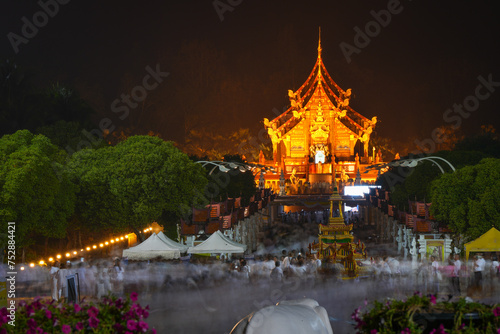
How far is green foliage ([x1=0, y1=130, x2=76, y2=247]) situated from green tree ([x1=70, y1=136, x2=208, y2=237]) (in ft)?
13.8

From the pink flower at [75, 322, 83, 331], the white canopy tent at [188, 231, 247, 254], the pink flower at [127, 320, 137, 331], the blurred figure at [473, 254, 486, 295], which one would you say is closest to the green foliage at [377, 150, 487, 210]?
the white canopy tent at [188, 231, 247, 254]

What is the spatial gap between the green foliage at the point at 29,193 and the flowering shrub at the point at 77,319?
20377 mm

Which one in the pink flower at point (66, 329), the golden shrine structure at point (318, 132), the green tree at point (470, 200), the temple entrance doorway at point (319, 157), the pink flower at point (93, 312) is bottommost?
the pink flower at point (66, 329)

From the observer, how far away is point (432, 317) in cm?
889

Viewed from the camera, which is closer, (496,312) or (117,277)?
(496,312)

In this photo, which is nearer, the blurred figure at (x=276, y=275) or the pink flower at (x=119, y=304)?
the pink flower at (x=119, y=304)

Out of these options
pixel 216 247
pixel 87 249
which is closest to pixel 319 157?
pixel 87 249

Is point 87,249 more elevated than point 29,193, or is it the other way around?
point 29,193

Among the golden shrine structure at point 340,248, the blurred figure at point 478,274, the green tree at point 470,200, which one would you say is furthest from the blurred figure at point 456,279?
the green tree at point 470,200

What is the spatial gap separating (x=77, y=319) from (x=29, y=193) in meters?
21.9

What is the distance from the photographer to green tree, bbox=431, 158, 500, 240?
34.2 m

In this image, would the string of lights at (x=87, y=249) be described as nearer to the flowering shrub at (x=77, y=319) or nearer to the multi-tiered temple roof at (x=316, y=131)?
the flowering shrub at (x=77, y=319)

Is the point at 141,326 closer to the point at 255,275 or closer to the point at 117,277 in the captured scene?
the point at 117,277

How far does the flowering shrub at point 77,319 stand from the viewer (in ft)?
28.7
